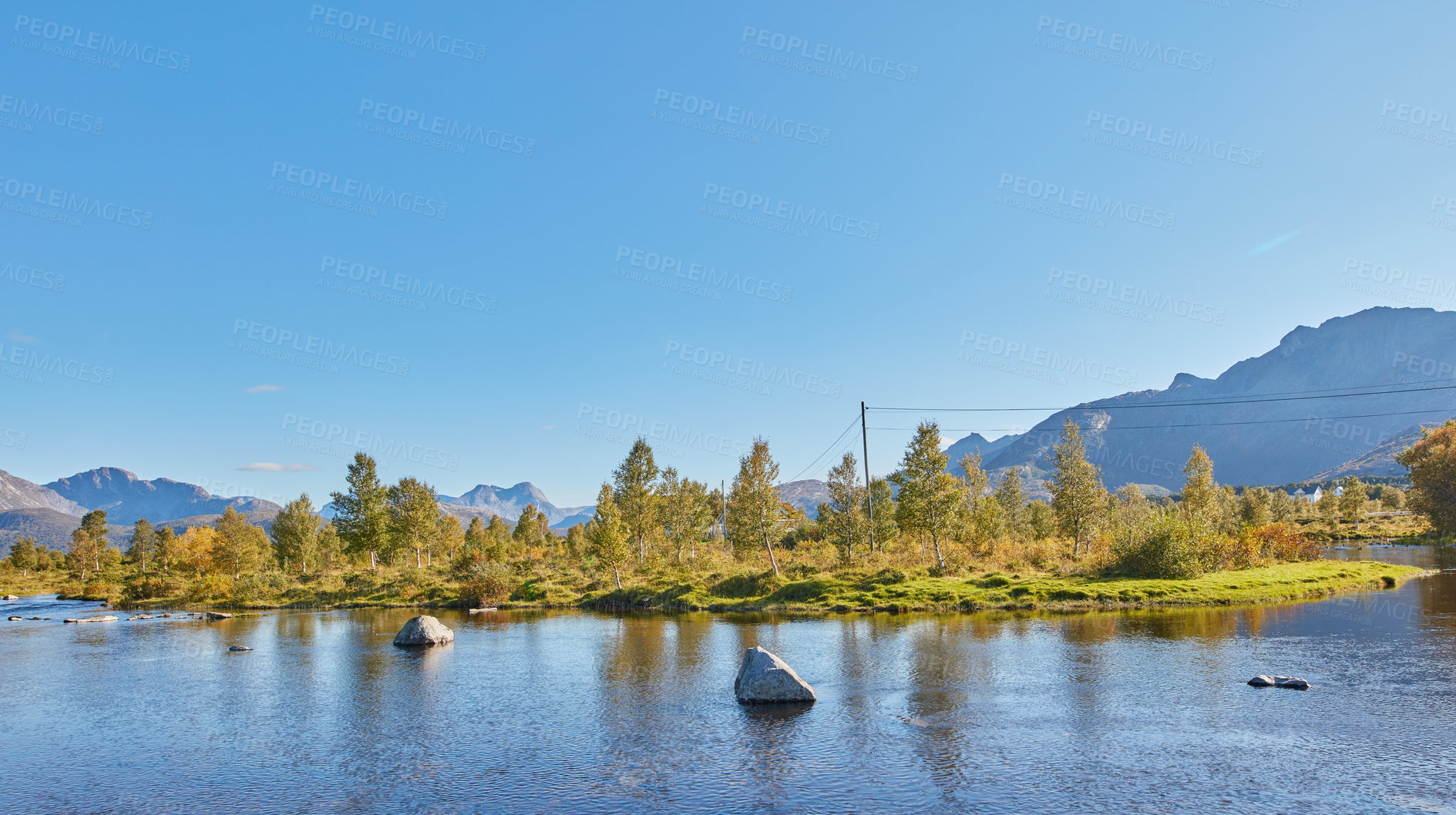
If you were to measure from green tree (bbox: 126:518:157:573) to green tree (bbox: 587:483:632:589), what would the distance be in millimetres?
101365

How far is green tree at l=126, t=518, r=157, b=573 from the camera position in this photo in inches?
4914

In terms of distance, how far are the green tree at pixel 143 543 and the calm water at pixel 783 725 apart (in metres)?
103

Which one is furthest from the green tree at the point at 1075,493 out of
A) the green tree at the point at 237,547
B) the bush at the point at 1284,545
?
the green tree at the point at 237,547

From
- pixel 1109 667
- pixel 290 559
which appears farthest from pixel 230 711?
pixel 290 559

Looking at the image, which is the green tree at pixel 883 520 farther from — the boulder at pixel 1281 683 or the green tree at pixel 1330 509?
the green tree at pixel 1330 509

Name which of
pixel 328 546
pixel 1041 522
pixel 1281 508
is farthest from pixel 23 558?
pixel 1281 508

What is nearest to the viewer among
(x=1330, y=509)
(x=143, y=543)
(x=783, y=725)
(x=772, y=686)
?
(x=783, y=725)

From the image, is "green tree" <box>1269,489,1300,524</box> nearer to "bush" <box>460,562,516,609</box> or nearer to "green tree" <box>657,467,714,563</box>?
"green tree" <box>657,467,714,563</box>

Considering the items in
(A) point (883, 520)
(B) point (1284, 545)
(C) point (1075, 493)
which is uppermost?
(C) point (1075, 493)

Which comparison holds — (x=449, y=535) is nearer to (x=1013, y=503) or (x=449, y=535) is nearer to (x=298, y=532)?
(x=298, y=532)

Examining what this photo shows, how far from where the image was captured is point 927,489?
6069 centimetres

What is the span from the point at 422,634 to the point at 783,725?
1066 inches

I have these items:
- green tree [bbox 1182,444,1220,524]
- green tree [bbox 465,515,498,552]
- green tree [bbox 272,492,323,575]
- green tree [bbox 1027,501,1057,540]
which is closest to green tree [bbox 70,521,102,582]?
green tree [bbox 272,492,323,575]

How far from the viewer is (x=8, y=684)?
107 ft
